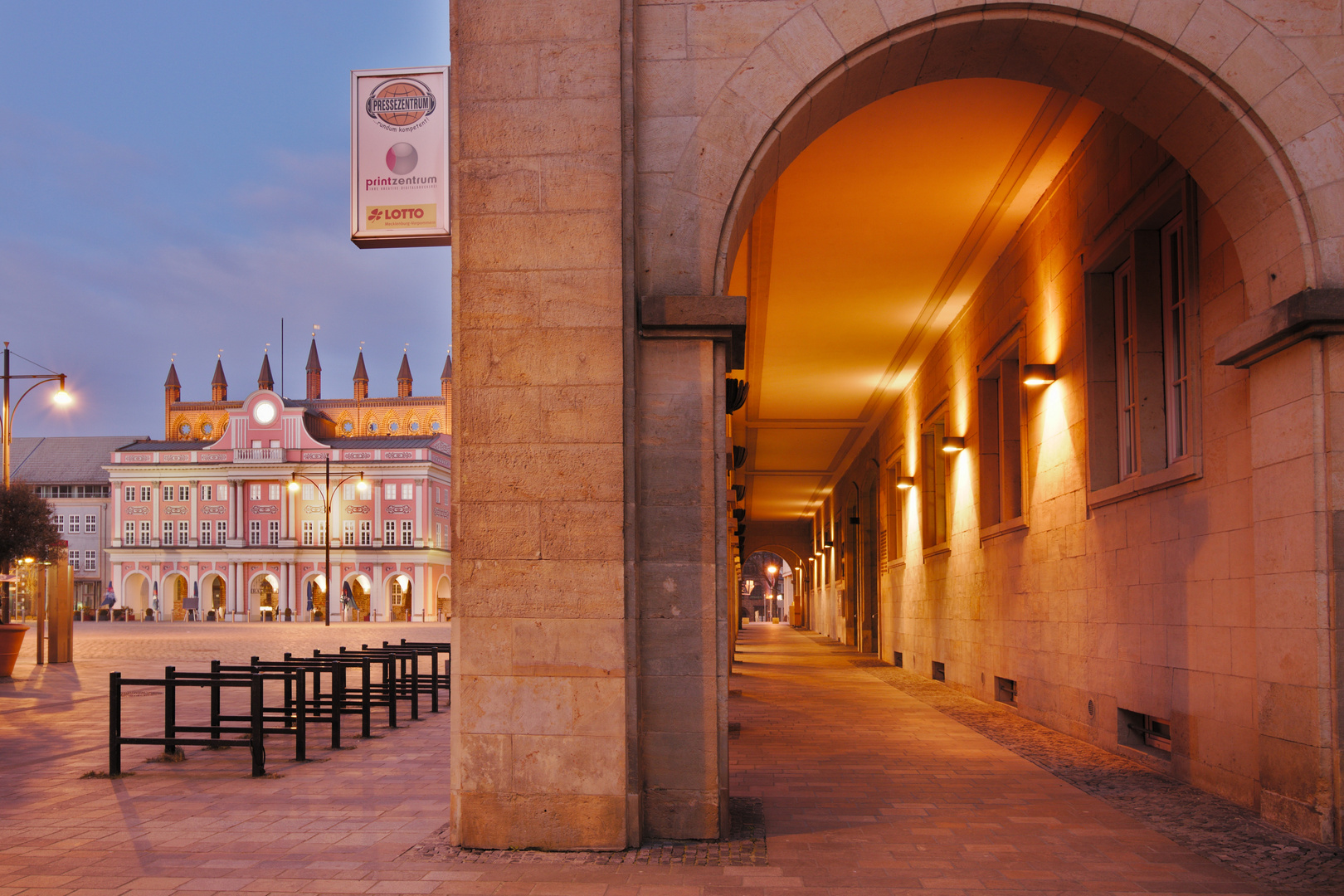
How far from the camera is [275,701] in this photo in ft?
44.6

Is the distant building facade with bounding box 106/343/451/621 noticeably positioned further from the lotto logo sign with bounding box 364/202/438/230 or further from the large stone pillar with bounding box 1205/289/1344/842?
the large stone pillar with bounding box 1205/289/1344/842

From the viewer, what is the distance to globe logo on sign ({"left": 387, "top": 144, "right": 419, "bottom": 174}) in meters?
6.11

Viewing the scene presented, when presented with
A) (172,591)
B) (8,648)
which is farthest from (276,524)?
(8,648)

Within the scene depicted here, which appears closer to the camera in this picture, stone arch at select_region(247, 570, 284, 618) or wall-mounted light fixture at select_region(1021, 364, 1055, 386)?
wall-mounted light fixture at select_region(1021, 364, 1055, 386)

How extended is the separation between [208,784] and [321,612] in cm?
8138

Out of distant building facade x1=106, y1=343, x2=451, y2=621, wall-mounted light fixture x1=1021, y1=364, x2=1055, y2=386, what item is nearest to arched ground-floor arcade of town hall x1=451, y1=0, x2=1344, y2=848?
wall-mounted light fixture x1=1021, y1=364, x2=1055, y2=386

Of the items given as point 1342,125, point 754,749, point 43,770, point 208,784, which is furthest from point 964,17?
point 43,770

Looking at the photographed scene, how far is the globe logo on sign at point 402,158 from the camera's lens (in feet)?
20.1

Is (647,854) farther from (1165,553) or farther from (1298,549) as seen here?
(1165,553)

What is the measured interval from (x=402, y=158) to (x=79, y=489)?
109305 mm

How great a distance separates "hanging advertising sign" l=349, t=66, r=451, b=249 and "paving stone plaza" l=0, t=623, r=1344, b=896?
10.7ft

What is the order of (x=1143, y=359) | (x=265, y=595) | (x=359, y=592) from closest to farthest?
(x=1143, y=359)
(x=359, y=592)
(x=265, y=595)

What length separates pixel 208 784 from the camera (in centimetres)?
753

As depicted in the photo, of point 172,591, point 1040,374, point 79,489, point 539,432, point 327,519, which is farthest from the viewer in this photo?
point 79,489
